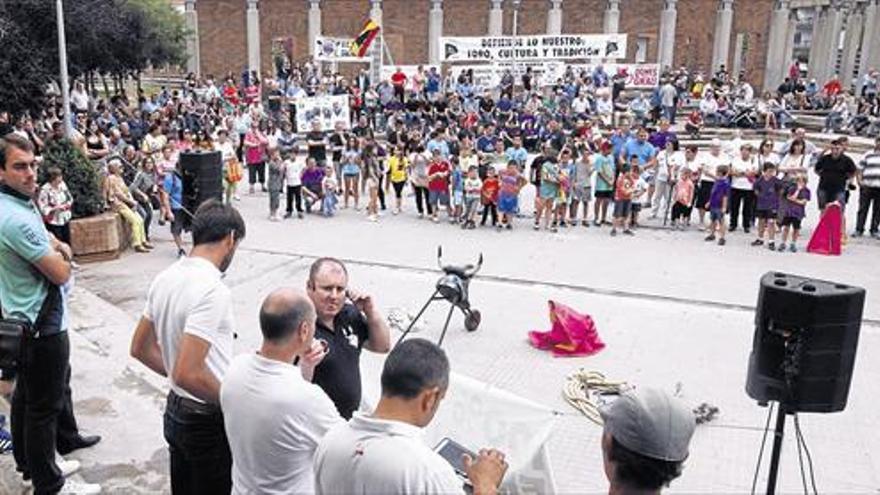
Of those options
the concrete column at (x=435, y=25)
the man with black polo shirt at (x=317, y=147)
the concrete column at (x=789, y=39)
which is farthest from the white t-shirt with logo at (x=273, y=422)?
the concrete column at (x=789, y=39)

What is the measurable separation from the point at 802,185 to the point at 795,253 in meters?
1.13

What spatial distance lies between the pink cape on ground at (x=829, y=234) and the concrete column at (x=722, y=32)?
92.7 ft

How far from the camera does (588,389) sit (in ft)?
25.1

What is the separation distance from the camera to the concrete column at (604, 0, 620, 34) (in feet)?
127

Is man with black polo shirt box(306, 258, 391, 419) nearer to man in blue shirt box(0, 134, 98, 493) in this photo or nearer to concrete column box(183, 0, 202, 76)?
man in blue shirt box(0, 134, 98, 493)

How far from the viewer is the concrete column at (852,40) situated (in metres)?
37.8

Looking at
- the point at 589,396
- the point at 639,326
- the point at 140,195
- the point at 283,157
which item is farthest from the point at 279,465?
the point at 283,157

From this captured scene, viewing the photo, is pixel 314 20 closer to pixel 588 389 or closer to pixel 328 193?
pixel 328 193

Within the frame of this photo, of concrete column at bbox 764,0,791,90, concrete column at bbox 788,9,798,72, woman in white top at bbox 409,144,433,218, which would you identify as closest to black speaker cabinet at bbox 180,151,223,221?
woman in white top at bbox 409,144,433,218

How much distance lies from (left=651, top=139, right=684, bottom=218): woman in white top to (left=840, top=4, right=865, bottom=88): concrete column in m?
26.9

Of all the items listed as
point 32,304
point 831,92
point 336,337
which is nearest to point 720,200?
point 336,337

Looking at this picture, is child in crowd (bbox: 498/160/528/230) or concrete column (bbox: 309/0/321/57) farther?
concrete column (bbox: 309/0/321/57)

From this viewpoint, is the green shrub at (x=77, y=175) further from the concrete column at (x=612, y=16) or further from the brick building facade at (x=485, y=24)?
the concrete column at (x=612, y=16)

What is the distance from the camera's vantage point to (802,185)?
13.2m
